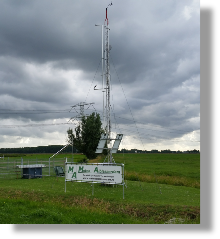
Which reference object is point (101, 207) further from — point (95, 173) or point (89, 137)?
point (89, 137)

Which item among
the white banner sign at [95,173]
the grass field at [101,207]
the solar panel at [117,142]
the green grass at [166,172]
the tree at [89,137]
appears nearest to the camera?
the grass field at [101,207]

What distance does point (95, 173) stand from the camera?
15.2m

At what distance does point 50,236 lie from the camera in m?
7.76

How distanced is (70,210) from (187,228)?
5.26 m

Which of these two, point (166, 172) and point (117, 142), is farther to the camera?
point (166, 172)

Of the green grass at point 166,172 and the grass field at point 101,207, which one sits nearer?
the grass field at point 101,207

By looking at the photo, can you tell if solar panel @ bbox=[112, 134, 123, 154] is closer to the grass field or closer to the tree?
the grass field

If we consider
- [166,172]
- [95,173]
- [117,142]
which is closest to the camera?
[95,173]

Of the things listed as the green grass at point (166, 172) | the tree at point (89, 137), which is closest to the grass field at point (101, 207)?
the green grass at point (166, 172)

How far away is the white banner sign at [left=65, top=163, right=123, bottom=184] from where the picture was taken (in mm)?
14703

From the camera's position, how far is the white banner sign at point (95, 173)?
14.7 meters

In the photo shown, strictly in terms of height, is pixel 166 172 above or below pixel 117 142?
below

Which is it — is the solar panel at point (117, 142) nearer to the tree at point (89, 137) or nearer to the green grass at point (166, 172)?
the green grass at point (166, 172)

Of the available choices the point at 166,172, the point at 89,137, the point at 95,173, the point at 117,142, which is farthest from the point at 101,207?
the point at 89,137
